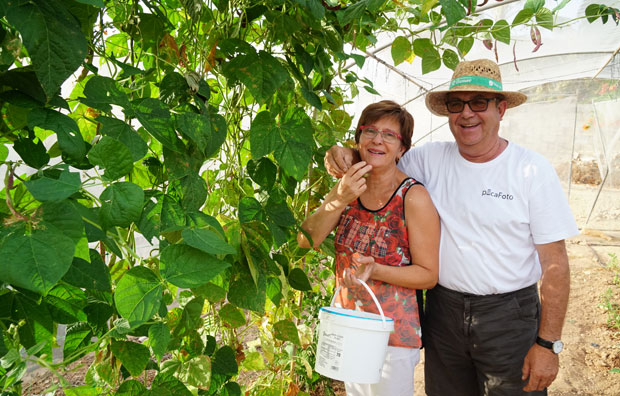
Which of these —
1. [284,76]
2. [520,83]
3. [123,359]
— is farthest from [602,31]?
[123,359]

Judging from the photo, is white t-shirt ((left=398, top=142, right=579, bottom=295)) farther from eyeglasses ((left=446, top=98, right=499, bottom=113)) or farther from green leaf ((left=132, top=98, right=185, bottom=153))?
green leaf ((left=132, top=98, right=185, bottom=153))

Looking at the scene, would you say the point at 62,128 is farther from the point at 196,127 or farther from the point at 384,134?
the point at 384,134

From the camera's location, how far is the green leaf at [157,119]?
0.72m

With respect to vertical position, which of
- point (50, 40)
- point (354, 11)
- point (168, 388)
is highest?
point (354, 11)

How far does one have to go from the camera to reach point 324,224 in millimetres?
1495

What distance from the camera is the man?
4.79ft

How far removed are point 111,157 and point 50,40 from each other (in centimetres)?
16

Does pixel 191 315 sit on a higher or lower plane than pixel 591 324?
higher

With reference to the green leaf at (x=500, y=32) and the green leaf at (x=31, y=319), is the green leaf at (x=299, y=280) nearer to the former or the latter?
the green leaf at (x=31, y=319)

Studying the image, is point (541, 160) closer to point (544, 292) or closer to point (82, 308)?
point (544, 292)

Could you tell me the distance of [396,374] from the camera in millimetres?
1435

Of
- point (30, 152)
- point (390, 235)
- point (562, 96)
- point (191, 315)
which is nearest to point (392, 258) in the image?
point (390, 235)

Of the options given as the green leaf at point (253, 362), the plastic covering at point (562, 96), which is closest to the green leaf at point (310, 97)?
the green leaf at point (253, 362)

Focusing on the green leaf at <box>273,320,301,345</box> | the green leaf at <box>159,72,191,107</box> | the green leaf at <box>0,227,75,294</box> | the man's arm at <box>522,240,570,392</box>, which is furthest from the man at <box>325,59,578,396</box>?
the green leaf at <box>0,227,75,294</box>
